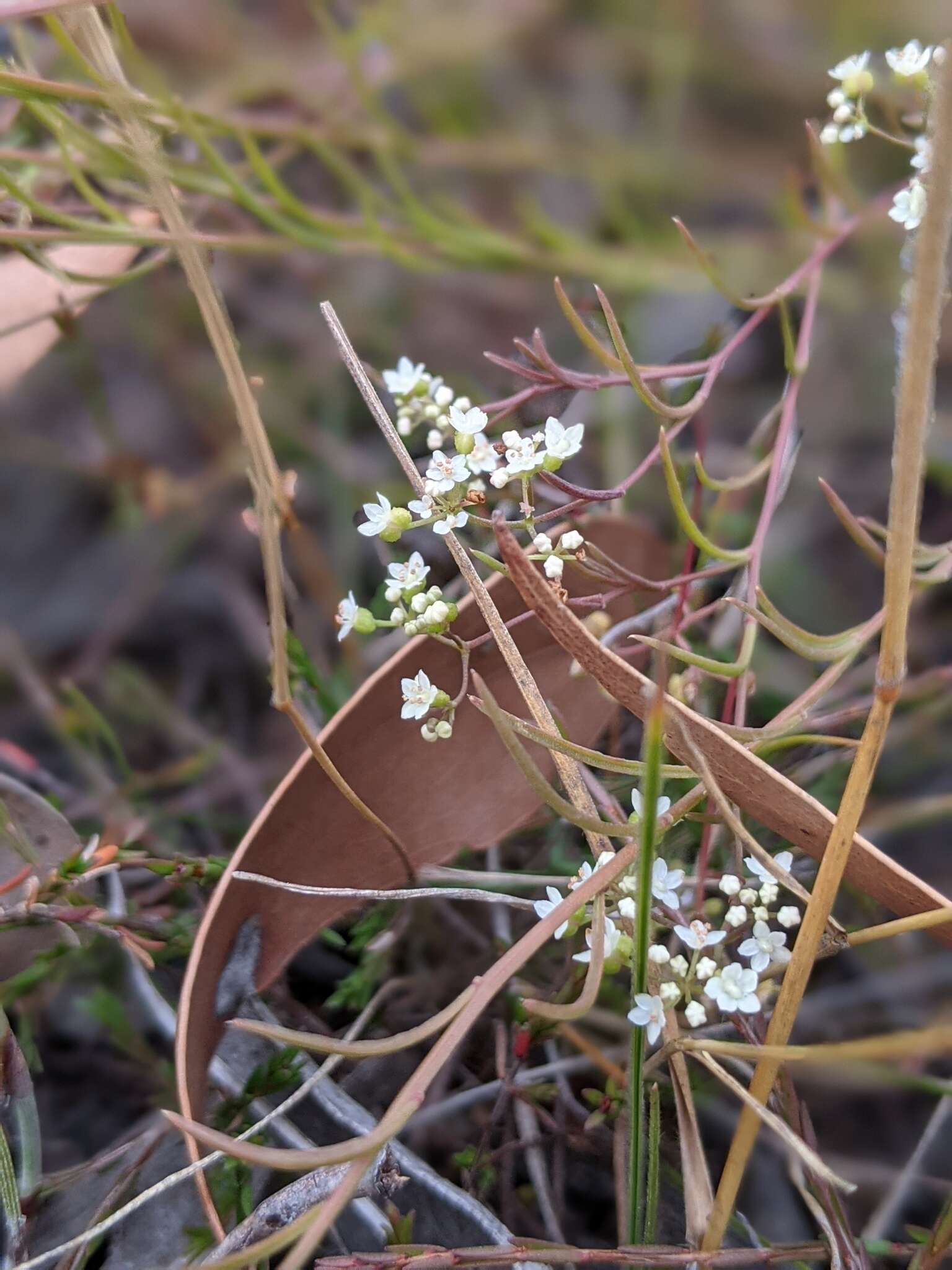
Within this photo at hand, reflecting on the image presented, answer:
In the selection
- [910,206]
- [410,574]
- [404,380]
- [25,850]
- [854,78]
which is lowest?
[25,850]

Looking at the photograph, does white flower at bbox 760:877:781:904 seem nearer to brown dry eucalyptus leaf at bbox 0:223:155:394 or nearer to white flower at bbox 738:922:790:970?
white flower at bbox 738:922:790:970

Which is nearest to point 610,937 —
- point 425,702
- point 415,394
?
point 425,702

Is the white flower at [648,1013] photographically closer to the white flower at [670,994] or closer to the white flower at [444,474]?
the white flower at [670,994]

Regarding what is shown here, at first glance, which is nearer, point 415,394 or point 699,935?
point 699,935

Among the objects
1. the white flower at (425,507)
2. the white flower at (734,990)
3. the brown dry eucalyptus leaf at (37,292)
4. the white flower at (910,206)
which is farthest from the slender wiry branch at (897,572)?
the brown dry eucalyptus leaf at (37,292)

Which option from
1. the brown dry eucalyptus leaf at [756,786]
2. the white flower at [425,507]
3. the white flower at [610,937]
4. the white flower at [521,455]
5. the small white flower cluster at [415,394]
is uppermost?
the small white flower cluster at [415,394]

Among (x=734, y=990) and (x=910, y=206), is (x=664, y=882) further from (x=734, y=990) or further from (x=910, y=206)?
(x=910, y=206)

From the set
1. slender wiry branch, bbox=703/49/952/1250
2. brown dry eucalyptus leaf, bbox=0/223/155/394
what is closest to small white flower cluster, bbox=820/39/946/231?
slender wiry branch, bbox=703/49/952/1250
